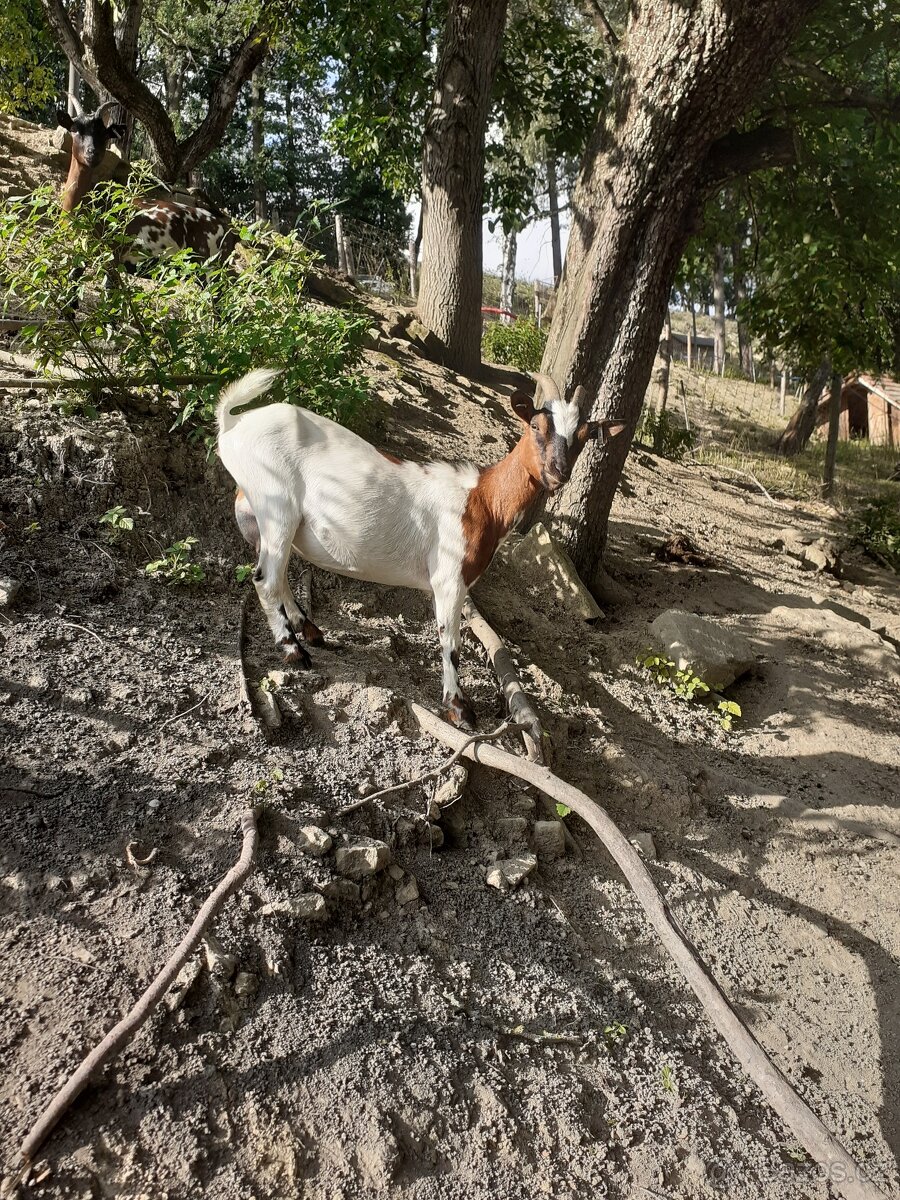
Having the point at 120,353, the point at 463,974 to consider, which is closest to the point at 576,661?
the point at 463,974

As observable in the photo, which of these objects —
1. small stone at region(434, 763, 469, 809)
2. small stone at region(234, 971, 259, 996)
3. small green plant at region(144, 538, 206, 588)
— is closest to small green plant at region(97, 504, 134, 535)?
small green plant at region(144, 538, 206, 588)

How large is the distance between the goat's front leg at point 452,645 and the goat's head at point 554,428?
728 millimetres

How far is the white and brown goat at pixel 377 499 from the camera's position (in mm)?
3930

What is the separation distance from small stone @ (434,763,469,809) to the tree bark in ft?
26.8

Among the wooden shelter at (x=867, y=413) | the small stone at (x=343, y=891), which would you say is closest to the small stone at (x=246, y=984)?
the small stone at (x=343, y=891)

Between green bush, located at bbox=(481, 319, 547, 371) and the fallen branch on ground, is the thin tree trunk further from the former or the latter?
the fallen branch on ground

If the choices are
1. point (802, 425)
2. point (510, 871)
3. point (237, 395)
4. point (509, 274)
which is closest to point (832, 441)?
point (802, 425)

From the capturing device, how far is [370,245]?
20.9 m

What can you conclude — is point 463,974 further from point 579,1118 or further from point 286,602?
point 286,602

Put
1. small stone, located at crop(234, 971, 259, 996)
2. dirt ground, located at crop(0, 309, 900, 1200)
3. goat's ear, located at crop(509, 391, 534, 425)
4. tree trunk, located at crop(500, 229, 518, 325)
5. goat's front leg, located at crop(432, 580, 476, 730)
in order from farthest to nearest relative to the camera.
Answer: tree trunk, located at crop(500, 229, 518, 325) < goat's front leg, located at crop(432, 580, 476, 730) < goat's ear, located at crop(509, 391, 534, 425) < small stone, located at crop(234, 971, 259, 996) < dirt ground, located at crop(0, 309, 900, 1200)

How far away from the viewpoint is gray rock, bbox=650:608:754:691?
5.53 metres

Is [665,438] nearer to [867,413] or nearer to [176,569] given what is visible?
[176,569]

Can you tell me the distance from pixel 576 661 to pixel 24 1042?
376 cm

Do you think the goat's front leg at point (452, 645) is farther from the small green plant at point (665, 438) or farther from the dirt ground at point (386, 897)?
the small green plant at point (665, 438)
